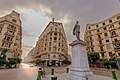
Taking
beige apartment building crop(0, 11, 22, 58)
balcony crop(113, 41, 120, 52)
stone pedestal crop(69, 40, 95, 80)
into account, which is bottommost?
stone pedestal crop(69, 40, 95, 80)

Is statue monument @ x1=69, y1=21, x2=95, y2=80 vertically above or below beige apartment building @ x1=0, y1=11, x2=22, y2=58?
below

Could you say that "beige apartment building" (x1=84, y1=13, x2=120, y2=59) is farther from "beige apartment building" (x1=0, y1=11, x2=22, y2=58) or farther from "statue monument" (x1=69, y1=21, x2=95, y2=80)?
"beige apartment building" (x1=0, y1=11, x2=22, y2=58)

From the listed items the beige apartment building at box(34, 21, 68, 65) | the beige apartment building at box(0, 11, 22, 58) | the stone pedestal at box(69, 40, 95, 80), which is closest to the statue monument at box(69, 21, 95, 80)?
the stone pedestal at box(69, 40, 95, 80)

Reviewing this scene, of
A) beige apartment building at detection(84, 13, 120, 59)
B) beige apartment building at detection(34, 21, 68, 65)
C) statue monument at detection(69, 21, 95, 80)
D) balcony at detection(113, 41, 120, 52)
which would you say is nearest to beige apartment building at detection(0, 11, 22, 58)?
beige apartment building at detection(34, 21, 68, 65)

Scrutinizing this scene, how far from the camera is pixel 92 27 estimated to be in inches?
1612

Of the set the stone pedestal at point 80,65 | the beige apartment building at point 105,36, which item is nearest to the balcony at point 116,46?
the beige apartment building at point 105,36

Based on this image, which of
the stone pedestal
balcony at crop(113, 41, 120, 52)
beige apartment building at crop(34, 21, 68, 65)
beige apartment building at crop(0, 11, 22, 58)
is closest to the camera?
the stone pedestal

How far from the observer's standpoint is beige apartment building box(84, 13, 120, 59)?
32156mm

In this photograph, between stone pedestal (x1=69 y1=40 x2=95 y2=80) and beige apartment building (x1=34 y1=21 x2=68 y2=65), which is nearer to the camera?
stone pedestal (x1=69 y1=40 x2=95 y2=80)

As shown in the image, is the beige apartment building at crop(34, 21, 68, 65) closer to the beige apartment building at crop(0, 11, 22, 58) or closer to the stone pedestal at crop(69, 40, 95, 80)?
the beige apartment building at crop(0, 11, 22, 58)

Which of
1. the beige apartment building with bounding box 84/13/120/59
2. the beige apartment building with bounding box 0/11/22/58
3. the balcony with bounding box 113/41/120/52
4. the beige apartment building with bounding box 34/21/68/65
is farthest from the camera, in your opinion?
the beige apartment building with bounding box 34/21/68/65

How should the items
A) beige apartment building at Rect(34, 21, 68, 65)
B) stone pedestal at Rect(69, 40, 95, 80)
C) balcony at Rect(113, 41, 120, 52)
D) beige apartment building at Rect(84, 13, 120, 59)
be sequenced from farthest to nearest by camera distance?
1. beige apartment building at Rect(34, 21, 68, 65)
2. beige apartment building at Rect(84, 13, 120, 59)
3. balcony at Rect(113, 41, 120, 52)
4. stone pedestal at Rect(69, 40, 95, 80)

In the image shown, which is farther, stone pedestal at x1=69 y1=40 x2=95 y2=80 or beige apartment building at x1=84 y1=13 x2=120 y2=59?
beige apartment building at x1=84 y1=13 x2=120 y2=59

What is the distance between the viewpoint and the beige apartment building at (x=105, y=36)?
32.2 meters
